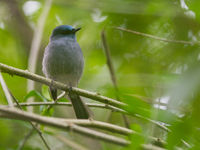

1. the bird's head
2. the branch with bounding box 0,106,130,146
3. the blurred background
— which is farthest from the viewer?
the bird's head

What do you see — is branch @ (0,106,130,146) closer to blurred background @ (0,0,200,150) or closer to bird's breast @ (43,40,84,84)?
blurred background @ (0,0,200,150)

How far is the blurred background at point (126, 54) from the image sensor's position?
1896mm

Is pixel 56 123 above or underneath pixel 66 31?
underneath

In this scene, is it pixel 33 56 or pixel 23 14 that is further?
pixel 23 14

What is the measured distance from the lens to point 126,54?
4.68m

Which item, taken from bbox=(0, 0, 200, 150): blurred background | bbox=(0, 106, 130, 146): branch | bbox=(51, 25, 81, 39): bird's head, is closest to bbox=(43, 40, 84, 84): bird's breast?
bbox=(0, 0, 200, 150): blurred background

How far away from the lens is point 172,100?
180 centimetres

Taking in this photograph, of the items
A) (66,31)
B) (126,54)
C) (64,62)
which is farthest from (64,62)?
(126,54)

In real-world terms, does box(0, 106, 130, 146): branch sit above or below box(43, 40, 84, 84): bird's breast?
below

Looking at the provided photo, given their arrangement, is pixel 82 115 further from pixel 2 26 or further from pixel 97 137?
pixel 2 26

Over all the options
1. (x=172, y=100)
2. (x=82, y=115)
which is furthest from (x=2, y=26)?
(x=172, y=100)

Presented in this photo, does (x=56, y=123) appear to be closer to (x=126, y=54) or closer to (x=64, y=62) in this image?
(x=64, y=62)

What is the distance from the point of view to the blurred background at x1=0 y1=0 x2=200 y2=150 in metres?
1.90

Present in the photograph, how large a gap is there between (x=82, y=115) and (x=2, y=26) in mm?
3235
